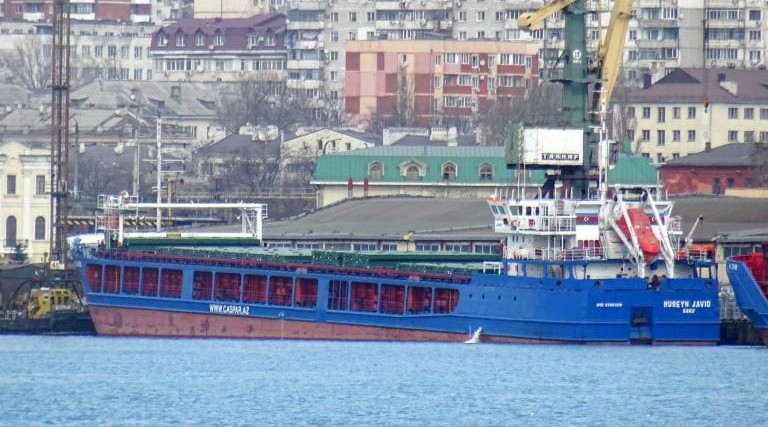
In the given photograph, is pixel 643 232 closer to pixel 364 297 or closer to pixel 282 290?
pixel 364 297

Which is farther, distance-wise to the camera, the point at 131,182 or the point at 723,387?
the point at 131,182

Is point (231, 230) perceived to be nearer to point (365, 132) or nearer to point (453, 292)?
point (453, 292)

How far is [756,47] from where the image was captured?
188 metres

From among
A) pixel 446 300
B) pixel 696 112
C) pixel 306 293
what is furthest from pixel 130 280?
pixel 696 112

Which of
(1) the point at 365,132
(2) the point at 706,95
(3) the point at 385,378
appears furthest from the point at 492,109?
(3) the point at 385,378

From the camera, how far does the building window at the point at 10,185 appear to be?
14150cm

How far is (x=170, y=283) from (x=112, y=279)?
2.35 m

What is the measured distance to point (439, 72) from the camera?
7377 inches

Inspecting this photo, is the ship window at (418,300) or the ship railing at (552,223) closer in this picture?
the ship railing at (552,223)

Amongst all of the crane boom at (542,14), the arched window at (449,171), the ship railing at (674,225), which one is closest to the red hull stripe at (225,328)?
the ship railing at (674,225)

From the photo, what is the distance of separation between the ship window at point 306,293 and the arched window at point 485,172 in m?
32.3

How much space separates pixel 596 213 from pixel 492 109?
79561mm

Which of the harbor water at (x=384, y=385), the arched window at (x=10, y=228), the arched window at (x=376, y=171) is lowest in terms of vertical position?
the harbor water at (x=384, y=385)

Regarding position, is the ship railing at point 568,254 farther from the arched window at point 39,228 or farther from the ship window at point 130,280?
the arched window at point 39,228
